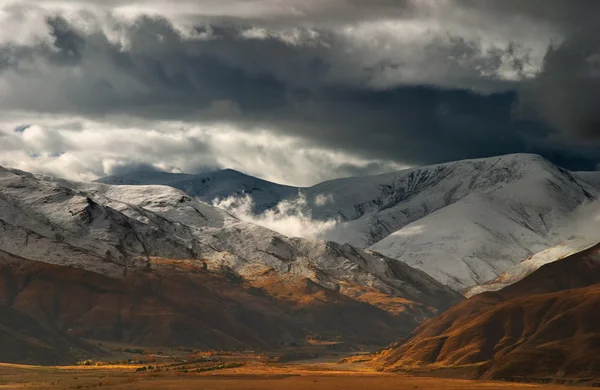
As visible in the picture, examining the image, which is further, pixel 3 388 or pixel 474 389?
pixel 474 389

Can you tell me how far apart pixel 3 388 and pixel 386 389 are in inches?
3057

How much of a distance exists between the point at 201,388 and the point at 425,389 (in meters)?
47.6

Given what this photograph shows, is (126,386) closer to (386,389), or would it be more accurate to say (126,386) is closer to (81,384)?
(81,384)

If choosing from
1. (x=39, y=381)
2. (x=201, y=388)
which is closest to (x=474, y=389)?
(x=201, y=388)

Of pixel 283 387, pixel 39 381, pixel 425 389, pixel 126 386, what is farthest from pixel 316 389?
pixel 39 381

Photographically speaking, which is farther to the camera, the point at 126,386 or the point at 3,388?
the point at 126,386

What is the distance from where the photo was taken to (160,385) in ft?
646

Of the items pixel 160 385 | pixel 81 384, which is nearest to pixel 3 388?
pixel 81 384

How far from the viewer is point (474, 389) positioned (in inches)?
7849

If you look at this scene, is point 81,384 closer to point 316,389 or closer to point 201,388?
point 201,388

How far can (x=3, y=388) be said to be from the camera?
17738 cm

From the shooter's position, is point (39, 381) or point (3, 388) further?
point (39, 381)

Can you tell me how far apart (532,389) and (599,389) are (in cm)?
1452

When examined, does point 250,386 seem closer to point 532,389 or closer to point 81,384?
point 81,384
